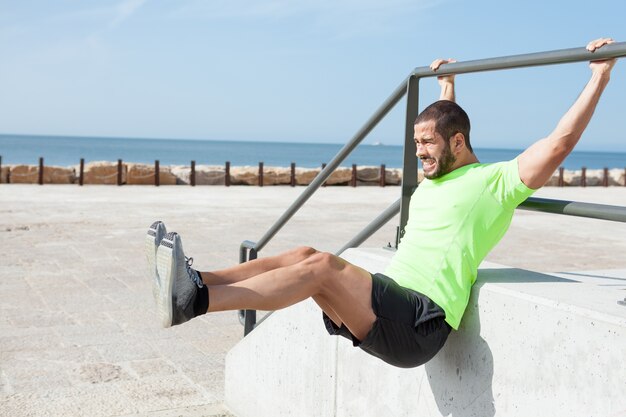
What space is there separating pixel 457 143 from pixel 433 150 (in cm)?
10

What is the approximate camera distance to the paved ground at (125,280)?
502 centimetres

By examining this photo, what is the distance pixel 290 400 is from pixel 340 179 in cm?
2595

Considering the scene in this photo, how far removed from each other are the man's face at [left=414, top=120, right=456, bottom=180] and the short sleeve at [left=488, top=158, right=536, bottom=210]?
0.25m

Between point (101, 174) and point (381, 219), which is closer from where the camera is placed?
point (381, 219)

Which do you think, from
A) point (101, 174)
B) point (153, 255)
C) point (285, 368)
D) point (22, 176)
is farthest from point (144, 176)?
point (153, 255)

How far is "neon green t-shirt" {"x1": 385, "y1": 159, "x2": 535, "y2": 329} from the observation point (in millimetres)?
3053

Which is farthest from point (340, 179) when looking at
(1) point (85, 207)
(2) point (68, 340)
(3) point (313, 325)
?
(3) point (313, 325)

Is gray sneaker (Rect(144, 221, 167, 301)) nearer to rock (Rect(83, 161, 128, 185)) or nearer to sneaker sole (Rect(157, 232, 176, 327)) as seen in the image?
sneaker sole (Rect(157, 232, 176, 327))

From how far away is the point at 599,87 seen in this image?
2.88 meters

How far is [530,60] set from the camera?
297cm

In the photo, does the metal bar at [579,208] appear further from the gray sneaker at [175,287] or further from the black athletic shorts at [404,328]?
the gray sneaker at [175,287]

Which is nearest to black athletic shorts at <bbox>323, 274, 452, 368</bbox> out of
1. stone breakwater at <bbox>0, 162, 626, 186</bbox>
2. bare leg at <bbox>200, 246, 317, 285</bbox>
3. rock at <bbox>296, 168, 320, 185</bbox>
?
bare leg at <bbox>200, 246, 317, 285</bbox>

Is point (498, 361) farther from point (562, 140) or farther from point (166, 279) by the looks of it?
point (166, 279)

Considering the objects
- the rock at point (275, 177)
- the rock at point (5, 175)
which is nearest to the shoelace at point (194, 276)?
the rock at point (5, 175)
